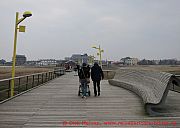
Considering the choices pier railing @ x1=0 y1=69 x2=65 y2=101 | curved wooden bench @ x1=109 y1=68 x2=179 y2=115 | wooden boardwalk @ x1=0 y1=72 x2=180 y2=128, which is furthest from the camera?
pier railing @ x1=0 y1=69 x2=65 y2=101

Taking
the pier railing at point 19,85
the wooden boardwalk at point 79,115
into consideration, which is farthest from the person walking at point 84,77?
the pier railing at point 19,85

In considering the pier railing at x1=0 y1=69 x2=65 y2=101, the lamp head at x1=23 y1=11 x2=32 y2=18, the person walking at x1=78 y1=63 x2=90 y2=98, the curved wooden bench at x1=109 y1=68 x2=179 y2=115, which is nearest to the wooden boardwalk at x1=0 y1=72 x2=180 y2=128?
the curved wooden bench at x1=109 y1=68 x2=179 y2=115

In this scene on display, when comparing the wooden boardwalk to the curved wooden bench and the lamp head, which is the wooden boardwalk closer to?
the curved wooden bench

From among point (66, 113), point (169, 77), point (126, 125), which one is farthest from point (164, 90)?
point (66, 113)

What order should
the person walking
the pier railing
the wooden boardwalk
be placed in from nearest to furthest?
the wooden boardwalk → the person walking → the pier railing

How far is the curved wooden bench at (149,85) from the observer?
21.5ft

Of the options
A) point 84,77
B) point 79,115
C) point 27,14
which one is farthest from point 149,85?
point 27,14

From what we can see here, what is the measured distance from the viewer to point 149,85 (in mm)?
9023

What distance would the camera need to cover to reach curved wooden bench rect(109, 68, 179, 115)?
6568 millimetres

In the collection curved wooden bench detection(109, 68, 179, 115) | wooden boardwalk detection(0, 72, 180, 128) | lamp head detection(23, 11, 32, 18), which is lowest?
wooden boardwalk detection(0, 72, 180, 128)

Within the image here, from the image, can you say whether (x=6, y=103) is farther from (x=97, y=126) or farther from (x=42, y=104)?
(x=97, y=126)

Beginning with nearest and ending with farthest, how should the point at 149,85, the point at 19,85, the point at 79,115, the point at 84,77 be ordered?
the point at 79,115
the point at 149,85
the point at 84,77
the point at 19,85

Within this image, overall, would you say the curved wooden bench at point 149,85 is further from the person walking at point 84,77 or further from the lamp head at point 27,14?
the lamp head at point 27,14

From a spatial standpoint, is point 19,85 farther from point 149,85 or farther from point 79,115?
point 149,85
